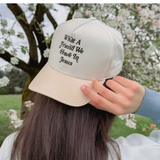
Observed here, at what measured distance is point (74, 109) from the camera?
2.26 feet

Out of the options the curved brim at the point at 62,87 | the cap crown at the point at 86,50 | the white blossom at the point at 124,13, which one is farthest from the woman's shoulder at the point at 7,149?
the white blossom at the point at 124,13

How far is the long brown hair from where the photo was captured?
2.16 ft

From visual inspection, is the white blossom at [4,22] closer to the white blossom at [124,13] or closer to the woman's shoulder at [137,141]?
the white blossom at [124,13]

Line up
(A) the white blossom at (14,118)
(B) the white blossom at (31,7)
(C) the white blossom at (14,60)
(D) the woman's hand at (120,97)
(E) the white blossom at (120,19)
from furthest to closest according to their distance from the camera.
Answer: (C) the white blossom at (14,60)
(B) the white blossom at (31,7)
(A) the white blossom at (14,118)
(E) the white blossom at (120,19)
(D) the woman's hand at (120,97)

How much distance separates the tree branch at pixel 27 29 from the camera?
78.7 inches

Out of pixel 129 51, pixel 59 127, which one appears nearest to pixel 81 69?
pixel 59 127

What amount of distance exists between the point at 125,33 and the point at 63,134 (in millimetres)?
1397

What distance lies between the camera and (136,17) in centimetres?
178

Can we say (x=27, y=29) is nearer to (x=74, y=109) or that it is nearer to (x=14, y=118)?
(x=14, y=118)

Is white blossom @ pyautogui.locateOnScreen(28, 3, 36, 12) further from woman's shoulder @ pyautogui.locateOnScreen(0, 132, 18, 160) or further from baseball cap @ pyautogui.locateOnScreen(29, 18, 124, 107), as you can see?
woman's shoulder @ pyautogui.locateOnScreen(0, 132, 18, 160)

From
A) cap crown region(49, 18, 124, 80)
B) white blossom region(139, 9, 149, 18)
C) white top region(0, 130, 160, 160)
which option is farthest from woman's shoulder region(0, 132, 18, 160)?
white blossom region(139, 9, 149, 18)

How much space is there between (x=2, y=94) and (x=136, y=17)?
6.94 ft

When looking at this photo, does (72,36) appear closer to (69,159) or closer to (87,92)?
(87,92)

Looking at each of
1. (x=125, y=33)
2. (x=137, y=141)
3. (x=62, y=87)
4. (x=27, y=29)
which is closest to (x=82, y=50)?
(x=62, y=87)
